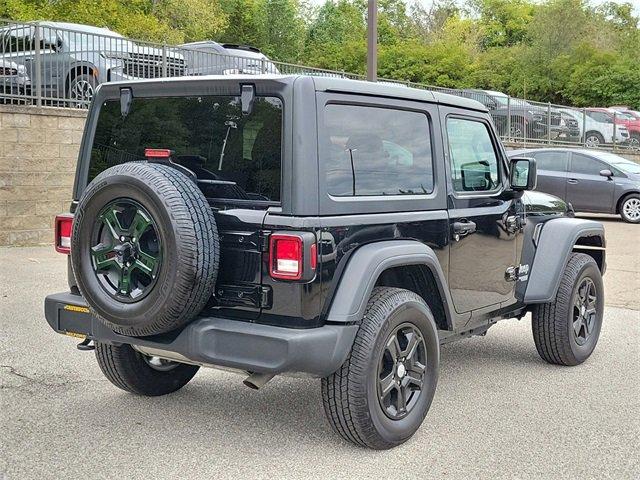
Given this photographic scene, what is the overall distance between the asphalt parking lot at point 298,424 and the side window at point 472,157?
131 cm

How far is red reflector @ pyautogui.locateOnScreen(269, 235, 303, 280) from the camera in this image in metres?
3.71

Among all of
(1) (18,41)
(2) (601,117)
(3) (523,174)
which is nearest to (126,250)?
(3) (523,174)

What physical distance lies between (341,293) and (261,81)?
3.52 ft

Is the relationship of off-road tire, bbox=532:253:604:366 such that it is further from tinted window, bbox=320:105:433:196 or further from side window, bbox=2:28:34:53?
side window, bbox=2:28:34:53

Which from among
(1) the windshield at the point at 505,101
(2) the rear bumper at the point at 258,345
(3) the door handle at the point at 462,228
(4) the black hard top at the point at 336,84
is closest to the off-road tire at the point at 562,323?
(3) the door handle at the point at 462,228

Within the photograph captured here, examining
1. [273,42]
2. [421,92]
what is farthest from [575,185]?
[273,42]

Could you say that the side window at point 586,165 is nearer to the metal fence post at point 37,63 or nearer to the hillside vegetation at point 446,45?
the metal fence post at point 37,63

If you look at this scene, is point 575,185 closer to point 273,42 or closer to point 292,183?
point 292,183

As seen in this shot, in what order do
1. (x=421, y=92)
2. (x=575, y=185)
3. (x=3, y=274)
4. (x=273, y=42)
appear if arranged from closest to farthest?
(x=421, y=92)
(x=3, y=274)
(x=575, y=185)
(x=273, y=42)

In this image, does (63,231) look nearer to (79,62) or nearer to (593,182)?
(79,62)

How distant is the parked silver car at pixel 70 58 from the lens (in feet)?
39.1

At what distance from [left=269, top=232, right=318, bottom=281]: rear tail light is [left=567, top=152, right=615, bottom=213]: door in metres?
14.0

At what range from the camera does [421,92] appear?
15.5 feet

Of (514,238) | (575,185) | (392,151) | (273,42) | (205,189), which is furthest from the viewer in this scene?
(273,42)
